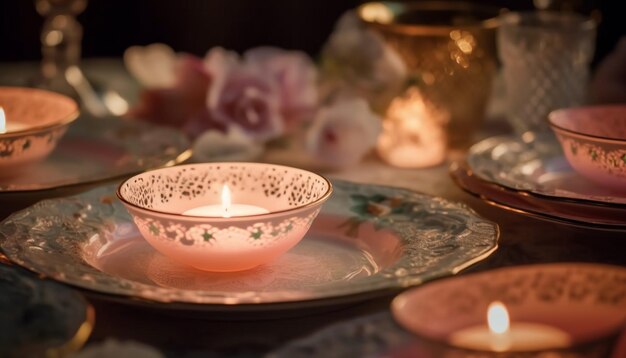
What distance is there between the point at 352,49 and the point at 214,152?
243mm

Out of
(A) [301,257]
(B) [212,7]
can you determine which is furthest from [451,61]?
(B) [212,7]

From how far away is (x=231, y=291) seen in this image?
0.76m

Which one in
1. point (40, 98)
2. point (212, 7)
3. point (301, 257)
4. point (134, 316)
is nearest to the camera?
point (134, 316)

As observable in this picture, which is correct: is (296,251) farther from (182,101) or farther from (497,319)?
(182,101)

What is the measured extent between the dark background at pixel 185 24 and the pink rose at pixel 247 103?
1173 mm

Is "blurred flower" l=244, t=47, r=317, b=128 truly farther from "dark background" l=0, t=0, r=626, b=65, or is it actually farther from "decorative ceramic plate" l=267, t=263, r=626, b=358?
"dark background" l=0, t=0, r=626, b=65

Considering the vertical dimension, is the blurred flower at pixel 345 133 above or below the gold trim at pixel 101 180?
above

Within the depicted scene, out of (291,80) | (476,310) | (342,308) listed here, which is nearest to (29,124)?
(291,80)

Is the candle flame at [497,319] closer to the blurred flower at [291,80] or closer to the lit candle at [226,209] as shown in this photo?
the lit candle at [226,209]

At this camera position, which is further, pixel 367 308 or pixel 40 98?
pixel 40 98

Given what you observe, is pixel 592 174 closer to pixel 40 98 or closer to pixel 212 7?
pixel 40 98

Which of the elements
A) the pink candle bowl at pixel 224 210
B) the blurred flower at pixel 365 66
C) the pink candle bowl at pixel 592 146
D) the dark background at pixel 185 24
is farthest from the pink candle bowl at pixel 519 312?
the dark background at pixel 185 24

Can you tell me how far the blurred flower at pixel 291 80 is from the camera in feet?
4.21

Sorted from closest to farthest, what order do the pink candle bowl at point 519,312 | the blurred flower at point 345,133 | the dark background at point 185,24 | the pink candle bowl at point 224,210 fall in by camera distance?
the pink candle bowl at point 519,312 < the pink candle bowl at point 224,210 < the blurred flower at point 345,133 < the dark background at point 185,24
